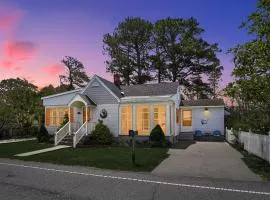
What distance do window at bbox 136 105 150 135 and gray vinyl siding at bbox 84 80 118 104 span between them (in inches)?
81.4

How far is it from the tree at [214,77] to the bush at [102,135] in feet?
85.3

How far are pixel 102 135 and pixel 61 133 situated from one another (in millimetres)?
3078

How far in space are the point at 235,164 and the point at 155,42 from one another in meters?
33.2

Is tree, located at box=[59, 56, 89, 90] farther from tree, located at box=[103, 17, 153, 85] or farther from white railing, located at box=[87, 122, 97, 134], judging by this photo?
white railing, located at box=[87, 122, 97, 134]

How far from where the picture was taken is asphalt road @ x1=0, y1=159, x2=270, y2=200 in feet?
23.9

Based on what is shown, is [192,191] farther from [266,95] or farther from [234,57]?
[234,57]

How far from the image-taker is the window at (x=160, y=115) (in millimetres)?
21734

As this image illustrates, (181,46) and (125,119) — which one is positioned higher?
(181,46)

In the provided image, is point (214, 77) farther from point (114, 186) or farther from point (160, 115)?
point (114, 186)

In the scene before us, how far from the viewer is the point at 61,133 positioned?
21797 millimetres

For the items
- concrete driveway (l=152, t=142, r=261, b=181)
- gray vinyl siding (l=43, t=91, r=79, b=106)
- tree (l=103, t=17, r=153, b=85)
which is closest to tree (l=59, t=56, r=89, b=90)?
tree (l=103, t=17, r=153, b=85)

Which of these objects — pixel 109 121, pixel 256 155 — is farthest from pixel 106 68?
pixel 256 155

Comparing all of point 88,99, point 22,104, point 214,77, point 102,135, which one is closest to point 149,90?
point 88,99

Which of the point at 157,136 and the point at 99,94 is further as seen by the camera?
the point at 99,94
